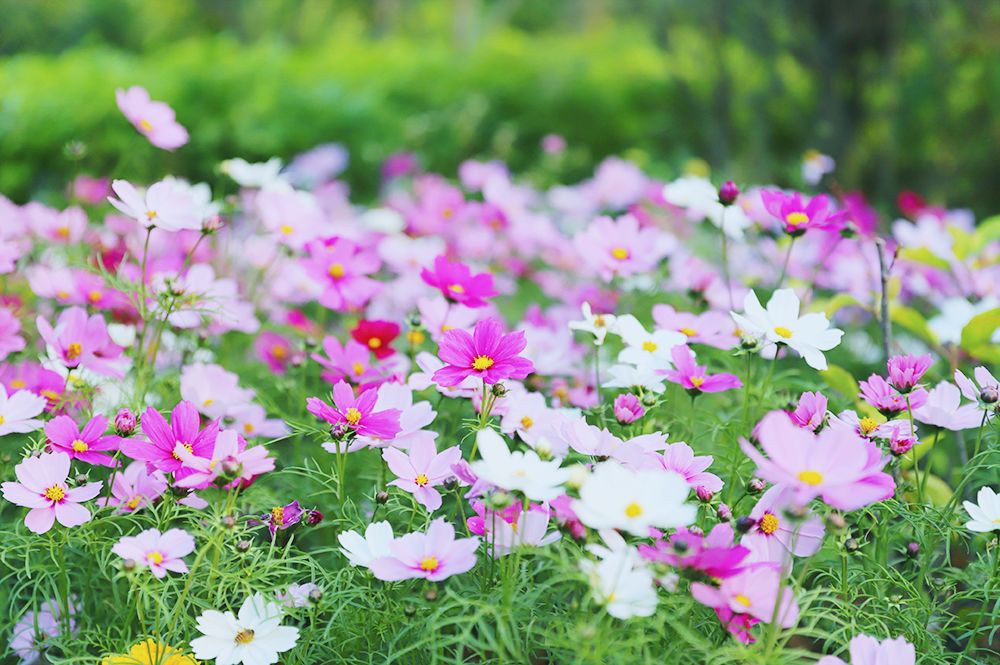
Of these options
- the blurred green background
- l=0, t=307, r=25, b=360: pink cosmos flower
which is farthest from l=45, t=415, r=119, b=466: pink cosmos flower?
the blurred green background

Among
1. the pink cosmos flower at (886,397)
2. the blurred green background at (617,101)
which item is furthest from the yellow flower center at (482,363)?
the blurred green background at (617,101)

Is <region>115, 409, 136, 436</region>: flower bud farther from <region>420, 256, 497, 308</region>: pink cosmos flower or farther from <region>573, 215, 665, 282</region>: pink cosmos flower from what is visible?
<region>573, 215, 665, 282</region>: pink cosmos flower

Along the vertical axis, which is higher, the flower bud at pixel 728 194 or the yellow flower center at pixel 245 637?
the flower bud at pixel 728 194

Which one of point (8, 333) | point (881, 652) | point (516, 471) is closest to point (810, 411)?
point (881, 652)

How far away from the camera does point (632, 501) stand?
2.78 ft

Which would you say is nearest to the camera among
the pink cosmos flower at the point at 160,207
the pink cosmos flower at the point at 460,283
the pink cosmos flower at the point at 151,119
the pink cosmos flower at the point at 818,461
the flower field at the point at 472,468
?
the pink cosmos flower at the point at 818,461

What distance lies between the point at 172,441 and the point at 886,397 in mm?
811

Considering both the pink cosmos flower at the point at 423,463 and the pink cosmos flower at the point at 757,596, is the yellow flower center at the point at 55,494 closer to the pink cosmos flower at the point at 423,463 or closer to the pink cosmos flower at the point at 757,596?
the pink cosmos flower at the point at 423,463

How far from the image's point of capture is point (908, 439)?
1.10m

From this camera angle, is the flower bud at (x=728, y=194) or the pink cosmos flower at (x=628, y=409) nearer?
the pink cosmos flower at (x=628, y=409)

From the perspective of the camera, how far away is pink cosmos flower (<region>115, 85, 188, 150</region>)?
57.5 inches

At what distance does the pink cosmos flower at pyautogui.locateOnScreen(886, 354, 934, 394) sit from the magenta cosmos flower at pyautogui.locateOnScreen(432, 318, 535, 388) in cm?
42

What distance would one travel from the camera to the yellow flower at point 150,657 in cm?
97

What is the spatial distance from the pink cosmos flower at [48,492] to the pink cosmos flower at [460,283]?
52 cm
